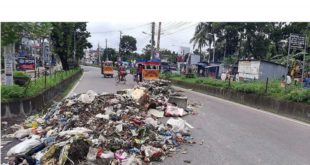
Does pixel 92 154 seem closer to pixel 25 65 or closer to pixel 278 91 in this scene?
pixel 278 91

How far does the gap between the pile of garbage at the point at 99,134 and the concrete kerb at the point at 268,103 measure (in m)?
4.74

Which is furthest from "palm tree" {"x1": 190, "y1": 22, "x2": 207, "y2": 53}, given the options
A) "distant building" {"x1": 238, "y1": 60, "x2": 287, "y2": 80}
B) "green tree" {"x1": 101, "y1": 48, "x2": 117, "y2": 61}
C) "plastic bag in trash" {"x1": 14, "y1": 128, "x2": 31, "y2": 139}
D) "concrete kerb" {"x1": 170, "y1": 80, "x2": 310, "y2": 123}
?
"plastic bag in trash" {"x1": 14, "y1": 128, "x2": 31, "y2": 139}

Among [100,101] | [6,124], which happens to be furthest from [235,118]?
[6,124]

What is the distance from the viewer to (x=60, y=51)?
4738 cm

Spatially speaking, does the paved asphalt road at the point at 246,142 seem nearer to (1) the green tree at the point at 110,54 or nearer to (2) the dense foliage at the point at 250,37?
(2) the dense foliage at the point at 250,37

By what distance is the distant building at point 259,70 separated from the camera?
32219 millimetres

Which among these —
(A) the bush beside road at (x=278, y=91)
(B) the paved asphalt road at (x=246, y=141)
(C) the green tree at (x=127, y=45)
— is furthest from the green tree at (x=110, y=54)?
(B) the paved asphalt road at (x=246, y=141)

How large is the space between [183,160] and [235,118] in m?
6.57

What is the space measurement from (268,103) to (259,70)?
53.3 ft

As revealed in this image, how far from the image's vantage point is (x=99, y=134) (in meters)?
8.07

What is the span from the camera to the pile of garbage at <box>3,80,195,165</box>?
6.62 m

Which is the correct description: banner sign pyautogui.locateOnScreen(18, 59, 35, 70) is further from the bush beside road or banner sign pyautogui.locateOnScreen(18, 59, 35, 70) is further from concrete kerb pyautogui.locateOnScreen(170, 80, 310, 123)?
the bush beside road

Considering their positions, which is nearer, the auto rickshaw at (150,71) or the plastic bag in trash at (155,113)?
the plastic bag in trash at (155,113)

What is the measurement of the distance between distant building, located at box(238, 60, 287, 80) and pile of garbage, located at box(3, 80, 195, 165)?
20.8 meters
